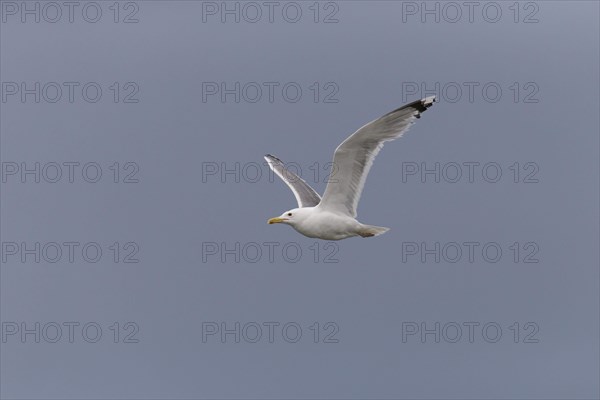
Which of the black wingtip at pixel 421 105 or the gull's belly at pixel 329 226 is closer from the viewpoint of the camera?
the black wingtip at pixel 421 105

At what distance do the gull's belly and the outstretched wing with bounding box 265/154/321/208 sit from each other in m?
1.62

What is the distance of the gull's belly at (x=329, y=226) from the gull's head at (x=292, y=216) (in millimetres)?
105

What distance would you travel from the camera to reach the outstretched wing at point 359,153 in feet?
55.9

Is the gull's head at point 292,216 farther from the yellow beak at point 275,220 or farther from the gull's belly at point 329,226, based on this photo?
the gull's belly at point 329,226

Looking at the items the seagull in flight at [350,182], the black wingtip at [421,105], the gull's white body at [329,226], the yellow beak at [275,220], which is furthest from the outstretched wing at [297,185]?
the black wingtip at [421,105]

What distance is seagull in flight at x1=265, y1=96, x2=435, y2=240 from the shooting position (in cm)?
1706

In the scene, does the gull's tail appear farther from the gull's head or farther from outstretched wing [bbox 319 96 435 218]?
the gull's head

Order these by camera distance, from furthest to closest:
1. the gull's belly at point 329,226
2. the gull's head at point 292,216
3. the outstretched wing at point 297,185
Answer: the outstretched wing at point 297,185 < the gull's head at point 292,216 < the gull's belly at point 329,226

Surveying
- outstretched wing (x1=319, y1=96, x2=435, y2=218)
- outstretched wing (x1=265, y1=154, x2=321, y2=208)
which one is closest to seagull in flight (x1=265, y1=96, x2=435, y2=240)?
outstretched wing (x1=319, y1=96, x2=435, y2=218)

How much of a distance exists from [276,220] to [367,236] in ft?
4.39

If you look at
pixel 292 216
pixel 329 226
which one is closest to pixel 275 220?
pixel 292 216

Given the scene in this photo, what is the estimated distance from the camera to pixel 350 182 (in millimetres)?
17688

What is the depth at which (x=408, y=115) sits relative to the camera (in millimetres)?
17078

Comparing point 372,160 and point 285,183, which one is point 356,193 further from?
point 285,183
